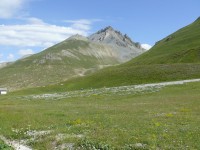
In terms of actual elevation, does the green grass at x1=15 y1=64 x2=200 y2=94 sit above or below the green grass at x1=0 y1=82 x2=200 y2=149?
above

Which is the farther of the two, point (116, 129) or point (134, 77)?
point (134, 77)

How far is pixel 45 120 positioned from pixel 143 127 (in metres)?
11.3

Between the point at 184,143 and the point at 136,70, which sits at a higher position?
the point at 136,70

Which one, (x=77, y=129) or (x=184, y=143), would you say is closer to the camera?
(x=184, y=143)

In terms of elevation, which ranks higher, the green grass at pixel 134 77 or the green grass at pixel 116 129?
the green grass at pixel 134 77

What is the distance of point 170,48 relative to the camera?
197 metres

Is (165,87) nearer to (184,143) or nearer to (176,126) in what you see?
(176,126)

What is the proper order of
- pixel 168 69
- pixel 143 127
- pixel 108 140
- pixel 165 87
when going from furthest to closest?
pixel 168 69 < pixel 165 87 < pixel 143 127 < pixel 108 140

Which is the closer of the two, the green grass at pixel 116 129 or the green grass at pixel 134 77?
the green grass at pixel 116 129

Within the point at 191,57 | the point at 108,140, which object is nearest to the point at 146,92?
the point at 108,140

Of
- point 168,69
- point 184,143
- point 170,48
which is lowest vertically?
point 184,143

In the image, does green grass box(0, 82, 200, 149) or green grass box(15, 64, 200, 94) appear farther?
green grass box(15, 64, 200, 94)

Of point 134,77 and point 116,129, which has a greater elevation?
point 134,77

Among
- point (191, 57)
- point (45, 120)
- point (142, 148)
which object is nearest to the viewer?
point (142, 148)
